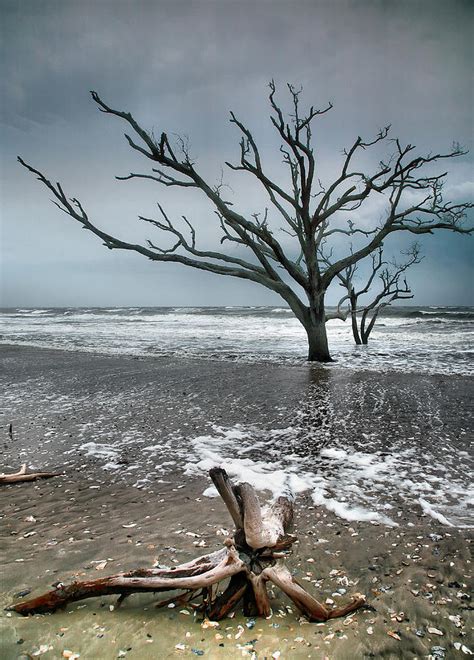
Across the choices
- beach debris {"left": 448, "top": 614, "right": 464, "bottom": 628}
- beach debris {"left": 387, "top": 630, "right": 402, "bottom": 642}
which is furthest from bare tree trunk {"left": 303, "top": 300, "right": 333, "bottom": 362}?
beach debris {"left": 387, "top": 630, "right": 402, "bottom": 642}

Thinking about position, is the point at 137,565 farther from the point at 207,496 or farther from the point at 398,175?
the point at 398,175

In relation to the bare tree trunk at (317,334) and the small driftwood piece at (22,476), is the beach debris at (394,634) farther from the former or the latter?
the bare tree trunk at (317,334)

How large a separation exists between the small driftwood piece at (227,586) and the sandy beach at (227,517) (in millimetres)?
59

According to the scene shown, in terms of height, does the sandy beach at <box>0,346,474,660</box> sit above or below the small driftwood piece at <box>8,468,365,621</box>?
below

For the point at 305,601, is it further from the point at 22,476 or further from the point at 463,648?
the point at 22,476

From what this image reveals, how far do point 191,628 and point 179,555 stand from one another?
58 cm

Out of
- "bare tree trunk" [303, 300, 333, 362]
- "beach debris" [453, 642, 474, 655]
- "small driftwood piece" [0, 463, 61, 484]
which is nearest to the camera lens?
"beach debris" [453, 642, 474, 655]

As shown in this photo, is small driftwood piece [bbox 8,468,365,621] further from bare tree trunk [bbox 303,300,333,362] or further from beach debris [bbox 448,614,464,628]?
bare tree trunk [bbox 303,300,333,362]

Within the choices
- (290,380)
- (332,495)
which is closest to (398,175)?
(290,380)

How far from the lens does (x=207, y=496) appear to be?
3201 mm

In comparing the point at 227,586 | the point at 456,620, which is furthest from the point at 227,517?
the point at 456,620

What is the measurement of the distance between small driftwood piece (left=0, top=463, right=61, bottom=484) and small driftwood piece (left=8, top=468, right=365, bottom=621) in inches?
72.9

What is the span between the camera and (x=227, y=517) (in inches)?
111

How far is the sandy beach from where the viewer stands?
1.74 meters
